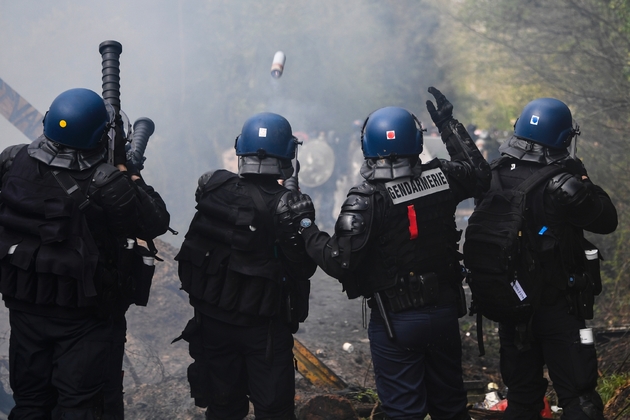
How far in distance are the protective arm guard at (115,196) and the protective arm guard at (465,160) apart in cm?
172

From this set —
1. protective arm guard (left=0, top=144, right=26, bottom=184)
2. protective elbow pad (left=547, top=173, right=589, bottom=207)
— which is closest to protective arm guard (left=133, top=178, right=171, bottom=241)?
protective arm guard (left=0, top=144, right=26, bottom=184)

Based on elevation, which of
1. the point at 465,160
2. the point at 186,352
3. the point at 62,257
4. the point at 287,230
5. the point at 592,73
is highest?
the point at 592,73

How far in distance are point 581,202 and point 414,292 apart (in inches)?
40.7

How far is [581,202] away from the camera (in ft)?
11.1

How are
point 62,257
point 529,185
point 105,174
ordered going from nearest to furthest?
point 62,257
point 105,174
point 529,185

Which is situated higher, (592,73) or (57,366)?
(592,73)

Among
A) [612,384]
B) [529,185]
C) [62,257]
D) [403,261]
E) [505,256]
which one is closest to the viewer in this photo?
[62,257]

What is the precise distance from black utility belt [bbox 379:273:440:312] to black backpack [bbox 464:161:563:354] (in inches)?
14.6

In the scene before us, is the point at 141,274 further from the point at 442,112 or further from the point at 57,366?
the point at 442,112

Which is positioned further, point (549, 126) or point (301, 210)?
point (549, 126)

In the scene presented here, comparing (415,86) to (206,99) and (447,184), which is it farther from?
(447,184)

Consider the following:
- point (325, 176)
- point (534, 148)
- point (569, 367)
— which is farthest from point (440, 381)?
point (325, 176)

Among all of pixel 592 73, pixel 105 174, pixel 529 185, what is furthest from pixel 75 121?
pixel 592 73

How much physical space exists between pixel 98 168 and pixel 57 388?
3.57ft
